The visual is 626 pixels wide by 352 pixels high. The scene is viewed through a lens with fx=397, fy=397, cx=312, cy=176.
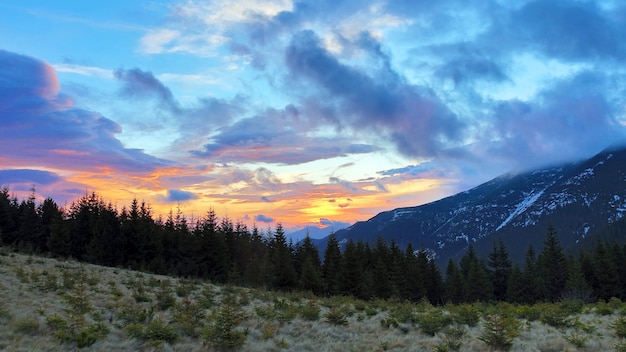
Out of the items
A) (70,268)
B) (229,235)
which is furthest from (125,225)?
(70,268)

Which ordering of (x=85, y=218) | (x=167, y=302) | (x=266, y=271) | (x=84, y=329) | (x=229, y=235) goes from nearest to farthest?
(x=84, y=329), (x=167, y=302), (x=266, y=271), (x=85, y=218), (x=229, y=235)

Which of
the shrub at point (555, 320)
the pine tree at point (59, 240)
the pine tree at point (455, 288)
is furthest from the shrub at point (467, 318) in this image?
the pine tree at point (59, 240)

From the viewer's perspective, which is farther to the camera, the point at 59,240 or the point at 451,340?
the point at 59,240

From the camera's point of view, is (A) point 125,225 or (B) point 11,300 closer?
(B) point 11,300

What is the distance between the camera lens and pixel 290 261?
62.1 m

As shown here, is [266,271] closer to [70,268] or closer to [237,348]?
[70,268]

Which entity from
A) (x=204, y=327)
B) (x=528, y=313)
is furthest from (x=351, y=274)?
(x=204, y=327)

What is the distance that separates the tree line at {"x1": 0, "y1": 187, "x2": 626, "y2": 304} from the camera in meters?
58.1

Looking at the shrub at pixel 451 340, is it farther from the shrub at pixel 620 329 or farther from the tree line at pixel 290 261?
the tree line at pixel 290 261

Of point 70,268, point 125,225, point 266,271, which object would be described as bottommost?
point 266,271

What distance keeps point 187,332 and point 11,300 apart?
7.64 metres

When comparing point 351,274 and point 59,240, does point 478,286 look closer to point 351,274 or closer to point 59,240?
point 351,274

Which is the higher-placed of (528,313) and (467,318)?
(467,318)

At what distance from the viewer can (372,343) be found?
1388 centimetres
